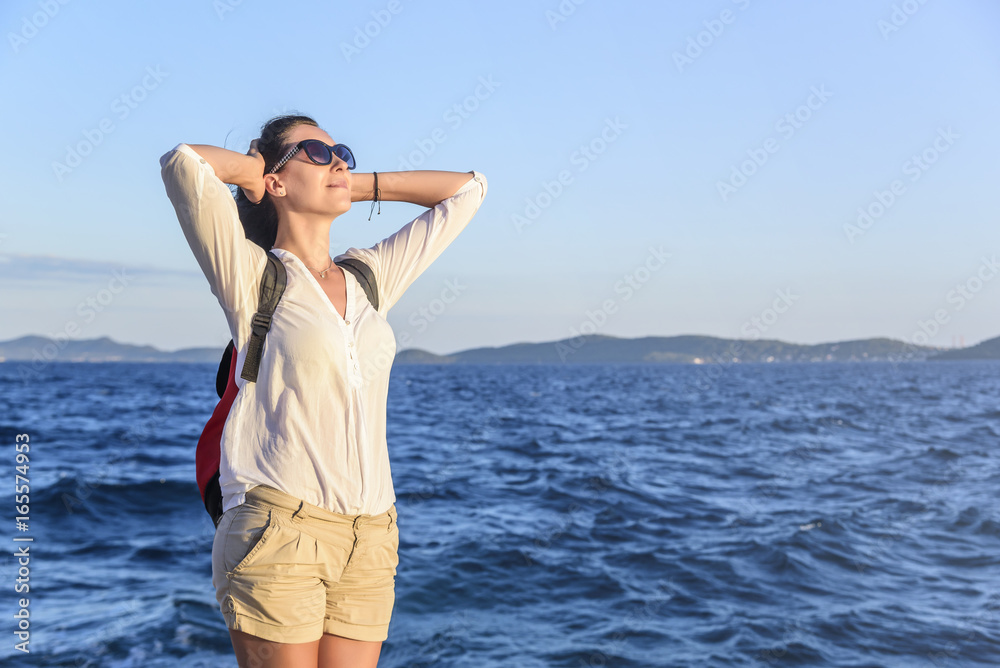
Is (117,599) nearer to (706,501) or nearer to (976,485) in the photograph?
(706,501)

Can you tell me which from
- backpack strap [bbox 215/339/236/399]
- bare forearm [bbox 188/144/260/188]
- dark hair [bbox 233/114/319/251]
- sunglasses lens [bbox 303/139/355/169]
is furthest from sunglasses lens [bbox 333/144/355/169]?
backpack strap [bbox 215/339/236/399]

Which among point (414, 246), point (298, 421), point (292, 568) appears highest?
point (414, 246)

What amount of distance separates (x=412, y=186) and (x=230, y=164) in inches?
27.0

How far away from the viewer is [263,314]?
199 cm

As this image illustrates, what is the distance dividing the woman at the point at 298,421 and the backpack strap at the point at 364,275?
0.12ft

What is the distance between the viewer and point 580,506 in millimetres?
12875

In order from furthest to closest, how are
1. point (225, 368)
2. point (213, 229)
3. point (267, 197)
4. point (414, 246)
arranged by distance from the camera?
point (414, 246)
point (267, 197)
point (225, 368)
point (213, 229)

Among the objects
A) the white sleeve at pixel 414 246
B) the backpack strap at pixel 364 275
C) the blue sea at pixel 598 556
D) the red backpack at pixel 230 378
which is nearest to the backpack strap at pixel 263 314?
the red backpack at pixel 230 378

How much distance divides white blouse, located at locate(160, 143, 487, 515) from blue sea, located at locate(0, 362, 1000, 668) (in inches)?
225

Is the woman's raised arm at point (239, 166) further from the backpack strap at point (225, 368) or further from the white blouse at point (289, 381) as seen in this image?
the backpack strap at point (225, 368)

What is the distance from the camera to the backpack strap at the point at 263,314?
1.96m

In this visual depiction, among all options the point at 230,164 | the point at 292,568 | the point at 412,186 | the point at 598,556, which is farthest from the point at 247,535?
the point at 598,556

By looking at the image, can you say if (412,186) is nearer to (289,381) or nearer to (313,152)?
(313,152)

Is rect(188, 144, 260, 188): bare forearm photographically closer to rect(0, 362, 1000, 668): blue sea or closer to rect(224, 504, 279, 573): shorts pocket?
rect(224, 504, 279, 573): shorts pocket
